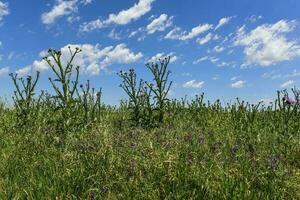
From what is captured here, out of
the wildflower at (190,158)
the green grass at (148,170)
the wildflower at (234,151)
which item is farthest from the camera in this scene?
the wildflower at (234,151)

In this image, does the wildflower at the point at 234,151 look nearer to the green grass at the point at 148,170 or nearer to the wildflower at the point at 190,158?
the green grass at the point at 148,170

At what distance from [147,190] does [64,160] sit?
131cm

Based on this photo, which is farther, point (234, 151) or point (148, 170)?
point (234, 151)

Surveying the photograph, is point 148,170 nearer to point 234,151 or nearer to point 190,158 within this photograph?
point 190,158

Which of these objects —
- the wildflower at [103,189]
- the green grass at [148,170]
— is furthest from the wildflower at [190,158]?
the wildflower at [103,189]

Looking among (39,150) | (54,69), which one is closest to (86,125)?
(54,69)

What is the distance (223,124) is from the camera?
9.91 m

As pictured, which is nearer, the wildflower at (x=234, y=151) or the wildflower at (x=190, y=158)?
the wildflower at (x=190, y=158)

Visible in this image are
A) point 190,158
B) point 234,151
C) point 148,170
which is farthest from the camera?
point 234,151

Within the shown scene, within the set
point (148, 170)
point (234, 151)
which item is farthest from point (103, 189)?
point (234, 151)

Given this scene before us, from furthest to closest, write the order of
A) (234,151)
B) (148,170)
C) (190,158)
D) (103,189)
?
(234,151), (190,158), (148,170), (103,189)

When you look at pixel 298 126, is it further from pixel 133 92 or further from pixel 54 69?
pixel 54 69

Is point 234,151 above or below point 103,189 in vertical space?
above

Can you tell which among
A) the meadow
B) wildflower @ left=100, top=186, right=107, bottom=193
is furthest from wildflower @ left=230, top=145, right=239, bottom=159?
wildflower @ left=100, top=186, right=107, bottom=193
